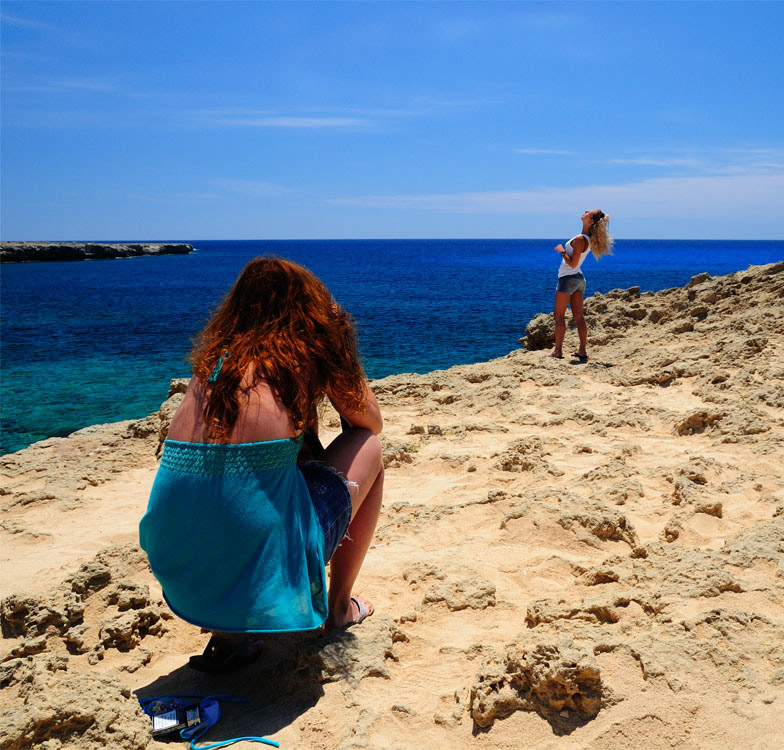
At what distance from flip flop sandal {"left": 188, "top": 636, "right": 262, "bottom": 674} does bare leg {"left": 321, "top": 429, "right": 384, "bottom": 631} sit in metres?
0.35

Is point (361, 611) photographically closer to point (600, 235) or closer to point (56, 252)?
point (600, 235)

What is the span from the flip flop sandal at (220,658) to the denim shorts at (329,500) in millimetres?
543

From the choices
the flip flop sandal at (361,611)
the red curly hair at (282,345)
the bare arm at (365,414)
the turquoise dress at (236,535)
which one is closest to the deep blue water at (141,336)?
the red curly hair at (282,345)

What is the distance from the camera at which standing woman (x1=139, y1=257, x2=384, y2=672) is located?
6.91 feet

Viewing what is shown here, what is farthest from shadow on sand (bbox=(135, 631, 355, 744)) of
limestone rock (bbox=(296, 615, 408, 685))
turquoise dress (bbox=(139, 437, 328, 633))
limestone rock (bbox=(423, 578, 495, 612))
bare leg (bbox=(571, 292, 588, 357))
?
bare leg (bbox=(571, 292, 588, 357))

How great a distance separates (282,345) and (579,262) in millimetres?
6956

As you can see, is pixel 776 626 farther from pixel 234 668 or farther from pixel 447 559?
pixel 234 668

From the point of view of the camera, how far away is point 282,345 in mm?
2291

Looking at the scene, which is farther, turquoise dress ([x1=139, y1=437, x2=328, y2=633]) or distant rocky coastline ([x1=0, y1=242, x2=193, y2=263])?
distant rocky coastline ([x1=0, y1=242, x2=193, y2=263])

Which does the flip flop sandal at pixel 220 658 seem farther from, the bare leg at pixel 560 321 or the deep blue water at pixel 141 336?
the bare leg at pixel 560 321

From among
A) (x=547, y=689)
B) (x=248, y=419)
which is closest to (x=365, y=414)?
(x=248, y=419)

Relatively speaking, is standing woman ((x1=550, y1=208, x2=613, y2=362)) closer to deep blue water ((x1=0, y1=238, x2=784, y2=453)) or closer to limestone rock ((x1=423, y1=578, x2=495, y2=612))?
deep blue water ((x1=0, y1=238, x2=784, y2=453))

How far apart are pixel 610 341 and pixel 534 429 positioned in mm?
4571

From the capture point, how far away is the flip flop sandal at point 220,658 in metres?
2.47
